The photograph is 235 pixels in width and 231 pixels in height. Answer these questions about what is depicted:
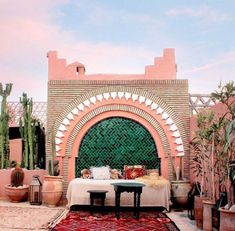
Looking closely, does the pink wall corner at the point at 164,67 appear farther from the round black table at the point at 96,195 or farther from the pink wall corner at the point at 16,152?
the pink wall corner at the point at 16,152

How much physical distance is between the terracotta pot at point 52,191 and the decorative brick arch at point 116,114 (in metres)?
0.76

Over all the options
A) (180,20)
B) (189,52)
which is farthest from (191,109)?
(180,20)

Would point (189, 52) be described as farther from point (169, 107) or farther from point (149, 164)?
point (149, 164)

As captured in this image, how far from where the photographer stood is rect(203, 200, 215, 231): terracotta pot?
271 inches

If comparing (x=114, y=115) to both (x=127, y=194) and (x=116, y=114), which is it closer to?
(x=116, y=114)

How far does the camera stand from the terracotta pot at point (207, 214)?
271 inches

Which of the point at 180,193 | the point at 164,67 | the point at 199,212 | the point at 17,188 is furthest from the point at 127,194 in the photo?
the point at 164,67

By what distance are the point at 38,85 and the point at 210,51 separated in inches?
232

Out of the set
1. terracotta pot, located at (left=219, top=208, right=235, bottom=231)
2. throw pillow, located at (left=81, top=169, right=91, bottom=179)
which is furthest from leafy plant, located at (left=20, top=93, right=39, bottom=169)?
terracotta pot, located at (left=219, top=208, right=235, bottom=231)

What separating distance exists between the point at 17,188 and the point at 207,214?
5.97 meters

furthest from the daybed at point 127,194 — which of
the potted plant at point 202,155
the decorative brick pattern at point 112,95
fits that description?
the potted plant at point 202,155

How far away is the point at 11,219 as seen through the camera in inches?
323

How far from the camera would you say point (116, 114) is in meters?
11.4

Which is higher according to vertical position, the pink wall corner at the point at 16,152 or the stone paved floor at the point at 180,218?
the pink wall corner at the point at 16,152
